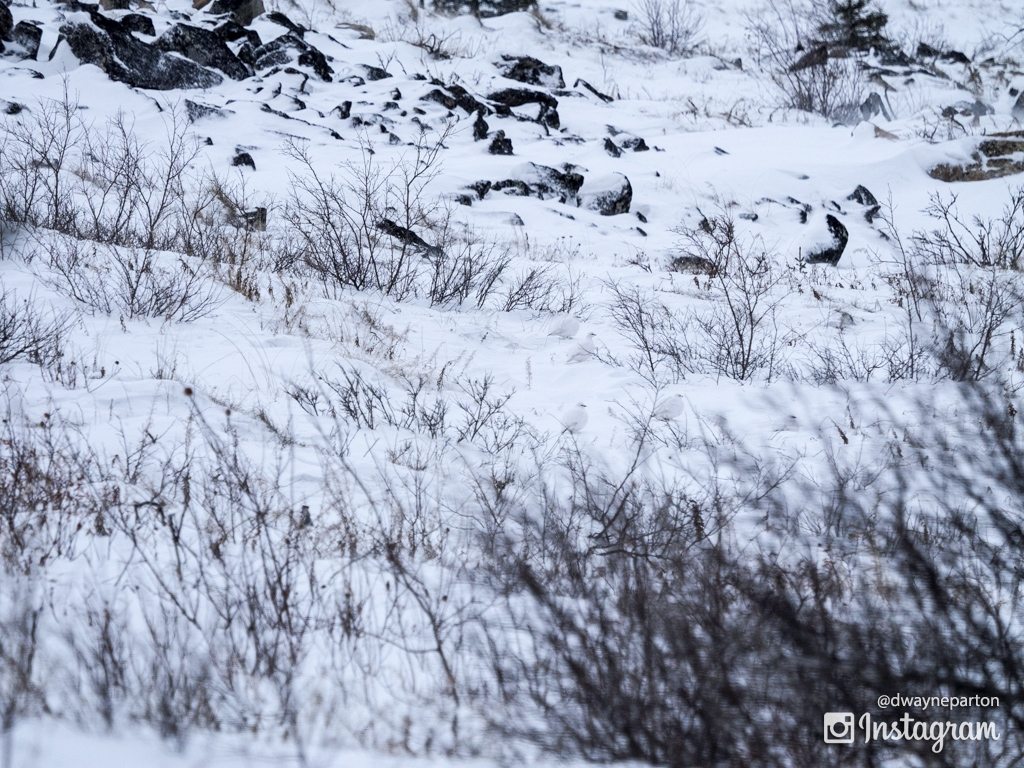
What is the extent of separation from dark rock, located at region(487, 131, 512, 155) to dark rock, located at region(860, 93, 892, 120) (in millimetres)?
11216

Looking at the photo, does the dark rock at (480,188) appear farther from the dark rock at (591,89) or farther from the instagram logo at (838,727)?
the instagram logo at (838,727)

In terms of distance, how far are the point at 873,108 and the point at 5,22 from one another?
20713 mm

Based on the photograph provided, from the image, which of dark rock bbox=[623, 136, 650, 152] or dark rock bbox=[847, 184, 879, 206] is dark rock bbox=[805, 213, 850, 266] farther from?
dark rock bbox=[623, 136, 650, 152]

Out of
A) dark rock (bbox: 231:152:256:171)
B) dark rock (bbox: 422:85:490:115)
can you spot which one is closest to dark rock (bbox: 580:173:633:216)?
dark rock (bbox: 422:85:490:115)

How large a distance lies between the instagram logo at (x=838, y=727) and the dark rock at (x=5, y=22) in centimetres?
1801

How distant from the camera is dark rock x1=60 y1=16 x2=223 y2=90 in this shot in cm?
1362

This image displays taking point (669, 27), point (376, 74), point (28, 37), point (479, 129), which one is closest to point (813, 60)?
point (669, 27)

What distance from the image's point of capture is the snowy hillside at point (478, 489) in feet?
5.87

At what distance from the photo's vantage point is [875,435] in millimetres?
3953

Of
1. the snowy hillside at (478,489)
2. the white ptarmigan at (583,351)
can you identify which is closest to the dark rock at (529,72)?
the snowy hillside at (478,489)

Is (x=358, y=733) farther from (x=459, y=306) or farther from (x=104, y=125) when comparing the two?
(x=104, y=125)

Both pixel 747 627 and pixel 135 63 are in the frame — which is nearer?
pixel 747 627

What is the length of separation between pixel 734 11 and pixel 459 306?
31.6 metres

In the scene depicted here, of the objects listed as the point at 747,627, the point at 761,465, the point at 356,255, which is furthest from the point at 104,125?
the point at 747,627
